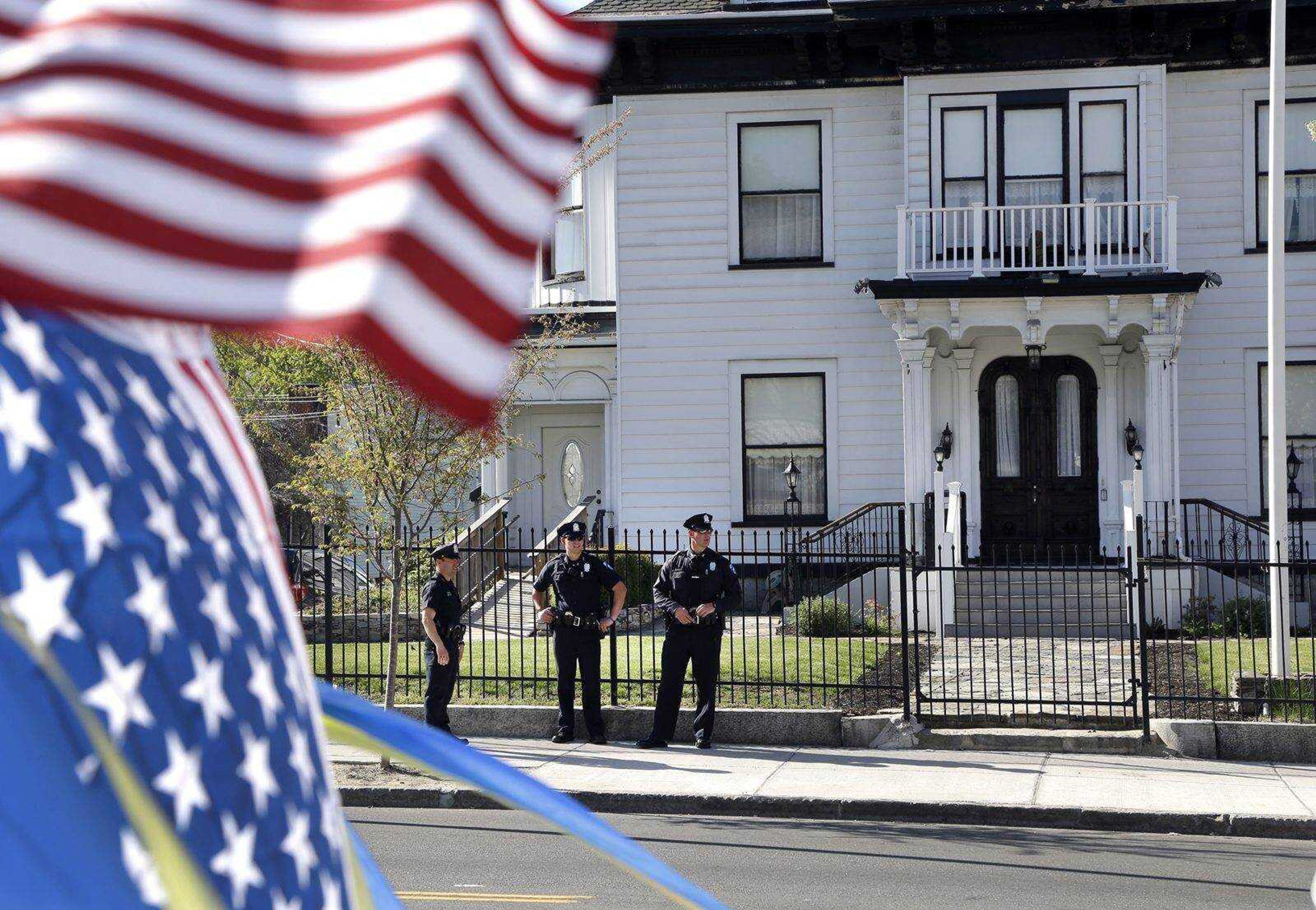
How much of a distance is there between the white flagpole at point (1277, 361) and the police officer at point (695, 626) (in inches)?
187

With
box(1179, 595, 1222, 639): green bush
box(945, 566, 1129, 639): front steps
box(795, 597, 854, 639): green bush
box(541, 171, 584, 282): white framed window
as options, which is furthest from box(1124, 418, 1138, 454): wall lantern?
box(541, 171, 584, 282): white framed window

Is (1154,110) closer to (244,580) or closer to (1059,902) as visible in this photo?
(1059,902)

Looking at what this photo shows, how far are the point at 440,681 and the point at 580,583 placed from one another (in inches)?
57.7

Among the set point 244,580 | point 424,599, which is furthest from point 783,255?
point 244,580

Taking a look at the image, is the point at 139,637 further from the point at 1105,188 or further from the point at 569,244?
the point at 569,244

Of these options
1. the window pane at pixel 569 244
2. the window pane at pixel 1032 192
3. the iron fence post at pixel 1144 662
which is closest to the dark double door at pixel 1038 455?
the window pane at pixel 1032 192

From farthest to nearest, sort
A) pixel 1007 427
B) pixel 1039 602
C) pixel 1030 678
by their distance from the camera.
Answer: pixel 1007 427, pixel 1039 602, pixel 1030 678

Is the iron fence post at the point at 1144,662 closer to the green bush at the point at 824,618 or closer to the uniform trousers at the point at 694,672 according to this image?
the uniform trousers at the point at 694,672

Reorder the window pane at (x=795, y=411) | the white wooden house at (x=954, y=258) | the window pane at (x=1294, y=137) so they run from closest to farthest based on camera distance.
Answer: the white wooden house at (x=954, y=258)
the window pane at (x=1294, y=137)
the window pane at (x=795, y=411)

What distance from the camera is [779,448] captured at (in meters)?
22.4

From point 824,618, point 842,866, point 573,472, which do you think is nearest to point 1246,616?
point 824,618

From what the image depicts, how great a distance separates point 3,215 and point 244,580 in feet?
1.36

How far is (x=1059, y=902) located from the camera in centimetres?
832

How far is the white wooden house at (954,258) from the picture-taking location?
2050 centimetres
